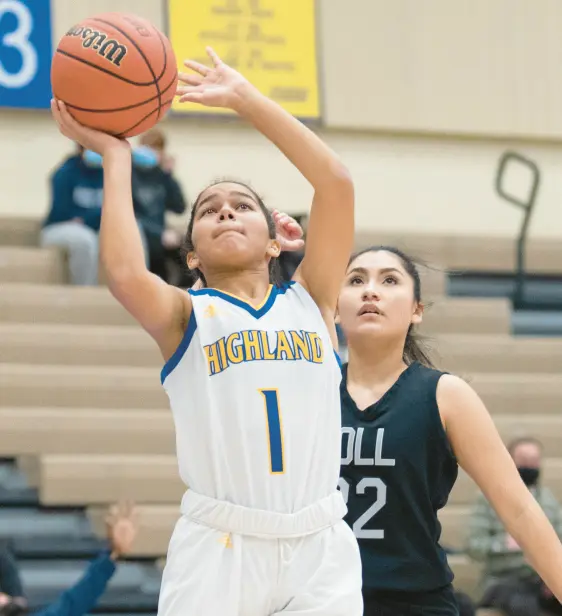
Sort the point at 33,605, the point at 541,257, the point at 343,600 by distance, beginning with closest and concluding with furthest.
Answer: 1. the point at 343,600
2. the point at 33,605
3. the point at 541,257

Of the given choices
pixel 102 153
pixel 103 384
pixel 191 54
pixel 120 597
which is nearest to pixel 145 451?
pixel 103 384

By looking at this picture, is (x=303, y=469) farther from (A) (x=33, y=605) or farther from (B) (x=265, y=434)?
(A) (x=33, y=605)

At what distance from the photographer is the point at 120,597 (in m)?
6.71

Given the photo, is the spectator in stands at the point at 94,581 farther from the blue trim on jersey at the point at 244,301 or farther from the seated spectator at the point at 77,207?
the seated spectator at the point at 77,207

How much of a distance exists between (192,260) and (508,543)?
4066mm

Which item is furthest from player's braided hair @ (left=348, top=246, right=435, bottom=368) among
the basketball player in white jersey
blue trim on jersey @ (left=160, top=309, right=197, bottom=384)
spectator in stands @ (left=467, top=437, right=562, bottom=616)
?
spectator in stands @ (left=467, top=437, right=562, bottom=616)

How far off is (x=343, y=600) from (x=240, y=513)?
296mm

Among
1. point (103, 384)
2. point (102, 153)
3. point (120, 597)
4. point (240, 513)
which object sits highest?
point (102, 153)

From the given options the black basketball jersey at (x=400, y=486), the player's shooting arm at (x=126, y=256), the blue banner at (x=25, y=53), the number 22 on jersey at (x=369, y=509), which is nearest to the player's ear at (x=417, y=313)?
the black basketball jersey at (x=400, y=486)

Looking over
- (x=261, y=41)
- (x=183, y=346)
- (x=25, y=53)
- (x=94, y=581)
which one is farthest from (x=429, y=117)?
(x=183, y=346)

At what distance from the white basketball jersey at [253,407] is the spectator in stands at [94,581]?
7.60ft

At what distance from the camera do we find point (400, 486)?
11.8 ft

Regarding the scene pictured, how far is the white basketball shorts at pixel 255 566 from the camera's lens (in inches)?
116

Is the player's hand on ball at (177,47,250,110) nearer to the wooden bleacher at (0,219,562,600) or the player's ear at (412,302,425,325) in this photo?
the player's ear at (412,302,425,325)
